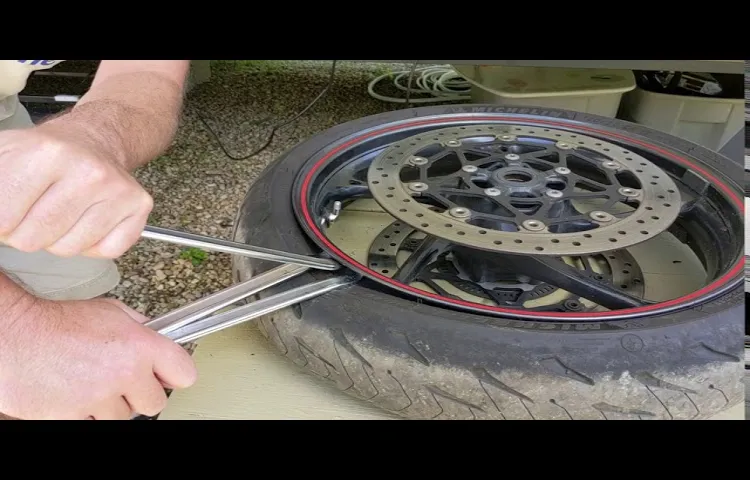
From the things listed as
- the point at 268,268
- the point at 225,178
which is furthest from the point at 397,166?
the point at 225,178

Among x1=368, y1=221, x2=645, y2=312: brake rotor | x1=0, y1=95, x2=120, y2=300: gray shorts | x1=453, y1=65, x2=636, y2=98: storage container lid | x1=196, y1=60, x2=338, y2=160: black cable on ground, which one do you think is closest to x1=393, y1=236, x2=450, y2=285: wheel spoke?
x1=368, y1=221, x2=645, y2=312: brake rotor

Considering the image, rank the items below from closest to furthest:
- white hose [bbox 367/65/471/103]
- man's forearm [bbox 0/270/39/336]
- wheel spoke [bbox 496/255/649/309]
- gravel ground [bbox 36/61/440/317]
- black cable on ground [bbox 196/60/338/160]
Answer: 1. man's forearm [bbox 0/270/39/336]
2. wheel spoke [bbox 496/255/649/309]
3. gravel ground [bbox 36/61/440/317]
4. black cable on ground [bbox 196/60/338/160]
5. white hose [bbox 367/65/471/103]

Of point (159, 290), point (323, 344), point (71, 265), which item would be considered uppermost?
point (323, 344)

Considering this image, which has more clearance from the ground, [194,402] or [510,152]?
[510,152]

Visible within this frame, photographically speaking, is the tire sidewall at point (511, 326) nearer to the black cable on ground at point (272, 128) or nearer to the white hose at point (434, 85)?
the black cable on ground at point (272, 128)

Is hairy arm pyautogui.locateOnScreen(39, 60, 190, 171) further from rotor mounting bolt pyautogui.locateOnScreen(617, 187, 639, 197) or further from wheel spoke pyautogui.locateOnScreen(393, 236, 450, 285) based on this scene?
rotor mounting bolt pyautogui.locateOnScreen(617, 187, 639, 197)

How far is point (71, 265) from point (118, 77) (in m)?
0.39

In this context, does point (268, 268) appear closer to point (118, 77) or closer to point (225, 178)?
point (118, 77)

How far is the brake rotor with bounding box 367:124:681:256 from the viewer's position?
0.93 metres

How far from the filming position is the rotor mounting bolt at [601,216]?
3.28 ft

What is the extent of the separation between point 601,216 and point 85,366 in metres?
0.78

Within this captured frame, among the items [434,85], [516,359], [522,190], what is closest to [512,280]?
[522,190]

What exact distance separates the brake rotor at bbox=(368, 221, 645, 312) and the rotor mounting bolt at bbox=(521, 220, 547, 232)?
0.15 meters
